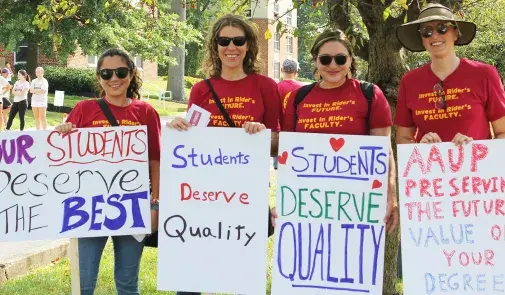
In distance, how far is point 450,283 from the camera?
3604mm

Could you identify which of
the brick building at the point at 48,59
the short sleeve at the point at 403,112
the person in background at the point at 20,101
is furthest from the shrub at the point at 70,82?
the short sleeve at the point at 403,112

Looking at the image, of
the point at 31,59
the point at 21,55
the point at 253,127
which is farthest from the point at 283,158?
the point at 21,55

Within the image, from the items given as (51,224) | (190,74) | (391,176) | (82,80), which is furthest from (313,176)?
(190,74)

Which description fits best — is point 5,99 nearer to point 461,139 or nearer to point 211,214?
point 211,214

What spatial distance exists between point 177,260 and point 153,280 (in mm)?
1999

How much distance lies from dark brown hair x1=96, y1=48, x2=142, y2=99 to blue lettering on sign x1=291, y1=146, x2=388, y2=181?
1143 mm

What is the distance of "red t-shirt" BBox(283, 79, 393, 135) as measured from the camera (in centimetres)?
368

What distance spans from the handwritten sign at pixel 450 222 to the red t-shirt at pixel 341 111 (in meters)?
0.25

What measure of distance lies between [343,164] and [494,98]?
869 mm

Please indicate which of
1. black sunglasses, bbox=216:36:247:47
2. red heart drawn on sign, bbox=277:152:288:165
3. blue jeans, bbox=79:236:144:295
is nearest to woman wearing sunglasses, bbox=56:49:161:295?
blue jeans, bbox=79:236:144:295

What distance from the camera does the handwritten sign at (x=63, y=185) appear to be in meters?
4.05

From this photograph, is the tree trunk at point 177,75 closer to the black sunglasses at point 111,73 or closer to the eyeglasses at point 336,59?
the black sunglasses at point 111,73

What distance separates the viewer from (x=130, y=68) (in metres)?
4.13

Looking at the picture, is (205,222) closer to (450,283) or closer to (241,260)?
(241,260)
